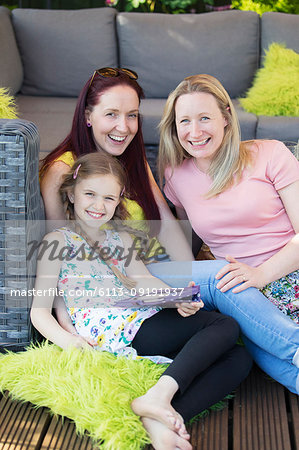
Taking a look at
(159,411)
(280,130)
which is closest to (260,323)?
(159,411)

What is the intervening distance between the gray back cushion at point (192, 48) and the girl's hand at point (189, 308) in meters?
2.16

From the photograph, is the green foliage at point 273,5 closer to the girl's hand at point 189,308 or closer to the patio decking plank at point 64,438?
the girl's hand at point 189,308

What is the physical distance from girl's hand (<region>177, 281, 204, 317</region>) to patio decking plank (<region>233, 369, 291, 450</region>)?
280 millimetres

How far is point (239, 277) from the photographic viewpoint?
1766mm

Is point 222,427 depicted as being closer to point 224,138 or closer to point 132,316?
point 132,316

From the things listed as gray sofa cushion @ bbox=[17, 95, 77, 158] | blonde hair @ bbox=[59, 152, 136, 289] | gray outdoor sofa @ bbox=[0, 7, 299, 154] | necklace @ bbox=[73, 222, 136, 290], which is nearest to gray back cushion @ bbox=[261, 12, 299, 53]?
gray outdoor sofa @ bbox=[0, 7, 299, 154]

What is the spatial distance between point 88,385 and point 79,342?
149 millimetres

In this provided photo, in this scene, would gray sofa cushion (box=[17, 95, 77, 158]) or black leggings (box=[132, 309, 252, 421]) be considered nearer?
black leggings (box=[132, 309, 252, 421])

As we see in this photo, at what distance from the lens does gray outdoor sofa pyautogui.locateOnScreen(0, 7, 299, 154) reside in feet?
11.6

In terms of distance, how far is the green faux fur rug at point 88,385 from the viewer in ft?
4.77

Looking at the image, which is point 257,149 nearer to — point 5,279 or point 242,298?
point 242,298

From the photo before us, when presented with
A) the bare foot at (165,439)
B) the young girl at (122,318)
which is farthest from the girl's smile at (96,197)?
the bare foot at (165,439)

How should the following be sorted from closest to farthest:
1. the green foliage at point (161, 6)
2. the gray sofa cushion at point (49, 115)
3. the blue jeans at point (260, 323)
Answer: the blue jeans at point (260, 323) < the gray sofa cushion at point (49, 115) < the green foliage at point (161, 6)

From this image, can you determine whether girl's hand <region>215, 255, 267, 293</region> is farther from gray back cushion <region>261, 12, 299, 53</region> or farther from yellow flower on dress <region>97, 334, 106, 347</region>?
gray back cushion <region>261, 12, 299, 53</region>
